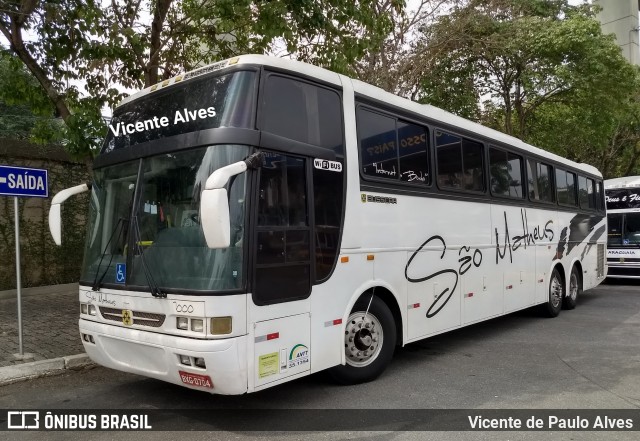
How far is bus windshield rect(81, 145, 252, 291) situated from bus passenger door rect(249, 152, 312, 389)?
0.24 meters

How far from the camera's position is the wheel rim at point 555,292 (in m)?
10.0

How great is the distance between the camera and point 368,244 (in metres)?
5.41

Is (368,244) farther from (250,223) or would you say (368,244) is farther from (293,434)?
(293,434)

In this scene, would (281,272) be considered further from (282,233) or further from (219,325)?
(219,325)

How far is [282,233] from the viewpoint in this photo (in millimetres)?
4426

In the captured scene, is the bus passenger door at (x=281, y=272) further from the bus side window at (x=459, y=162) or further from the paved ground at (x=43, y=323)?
the paved ground at (x=43, y=323)

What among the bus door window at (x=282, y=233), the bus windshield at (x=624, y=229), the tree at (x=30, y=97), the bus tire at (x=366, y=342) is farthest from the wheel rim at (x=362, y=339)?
the bus windshield at (x=624, y=229)

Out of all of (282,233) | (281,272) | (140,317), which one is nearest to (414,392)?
(281,272)

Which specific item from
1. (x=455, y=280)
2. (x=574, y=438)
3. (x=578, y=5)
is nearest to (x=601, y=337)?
(x=455, y=280)

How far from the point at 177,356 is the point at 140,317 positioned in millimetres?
560

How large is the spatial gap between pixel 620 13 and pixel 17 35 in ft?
109

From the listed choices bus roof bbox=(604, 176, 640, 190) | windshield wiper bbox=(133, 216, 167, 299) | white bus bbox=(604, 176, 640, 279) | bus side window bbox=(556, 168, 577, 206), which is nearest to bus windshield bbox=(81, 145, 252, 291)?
windshield wiper bbox=(133, 216, 167, 299)

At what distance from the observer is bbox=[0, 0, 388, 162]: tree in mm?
7695

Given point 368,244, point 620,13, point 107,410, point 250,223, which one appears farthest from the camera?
point 620,13
